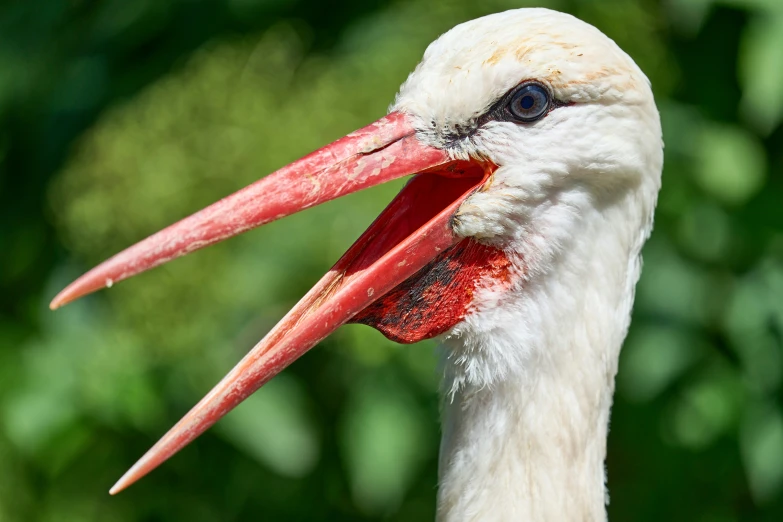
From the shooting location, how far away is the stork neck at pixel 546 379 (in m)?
1.73

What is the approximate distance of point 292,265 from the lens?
2.59 meters

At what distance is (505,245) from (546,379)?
24 centimetres

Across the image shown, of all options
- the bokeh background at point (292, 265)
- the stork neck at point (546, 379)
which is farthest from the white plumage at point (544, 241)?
the bokeh background at point (292, 265)

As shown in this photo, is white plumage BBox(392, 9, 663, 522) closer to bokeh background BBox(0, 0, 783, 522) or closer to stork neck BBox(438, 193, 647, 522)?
stork neck BBox(438, 193, 647, 522)

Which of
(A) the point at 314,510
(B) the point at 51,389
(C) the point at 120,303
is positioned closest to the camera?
(C) the point at 120,303

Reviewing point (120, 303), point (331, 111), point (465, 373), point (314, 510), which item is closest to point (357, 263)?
point (465, 373)

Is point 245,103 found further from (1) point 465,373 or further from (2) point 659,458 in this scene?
(2) point 659,458

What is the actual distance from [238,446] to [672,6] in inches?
66.7

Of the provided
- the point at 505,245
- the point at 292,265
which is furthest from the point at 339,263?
the point at 292,265

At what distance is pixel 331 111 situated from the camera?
2637 mm

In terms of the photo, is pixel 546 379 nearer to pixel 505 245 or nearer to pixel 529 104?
pixel 505 245

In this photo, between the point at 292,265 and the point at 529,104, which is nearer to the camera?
the point at 529,104

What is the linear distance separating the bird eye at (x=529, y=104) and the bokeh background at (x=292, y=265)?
862 millimetres

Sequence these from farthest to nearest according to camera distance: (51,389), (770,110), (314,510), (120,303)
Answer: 1. (314,510)
2. (51,389)
3. (120,303)
4. (770,110)
